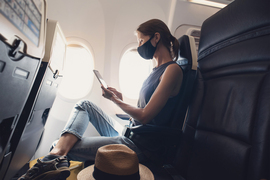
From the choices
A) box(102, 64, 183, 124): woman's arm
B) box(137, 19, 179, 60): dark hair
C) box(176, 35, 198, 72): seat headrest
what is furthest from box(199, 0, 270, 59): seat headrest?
box(137, 19, 179, 60): dark hair

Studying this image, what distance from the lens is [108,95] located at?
4.71 feet

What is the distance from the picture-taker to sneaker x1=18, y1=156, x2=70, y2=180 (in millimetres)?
906

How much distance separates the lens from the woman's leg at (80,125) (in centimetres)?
115

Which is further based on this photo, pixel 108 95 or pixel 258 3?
pixel 108 95

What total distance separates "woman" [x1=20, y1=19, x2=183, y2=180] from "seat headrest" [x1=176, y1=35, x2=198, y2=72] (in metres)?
0.08

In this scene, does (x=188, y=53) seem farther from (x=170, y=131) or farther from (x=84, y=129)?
(x=84, y=129)

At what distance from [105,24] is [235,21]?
75.9 inches

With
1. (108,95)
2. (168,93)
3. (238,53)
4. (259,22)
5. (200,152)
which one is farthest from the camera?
(108,95)

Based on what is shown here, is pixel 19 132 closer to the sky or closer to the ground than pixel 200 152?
closer to the ground

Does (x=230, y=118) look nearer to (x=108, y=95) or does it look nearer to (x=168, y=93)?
(x=168, y=93)

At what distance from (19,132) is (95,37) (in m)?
1.74

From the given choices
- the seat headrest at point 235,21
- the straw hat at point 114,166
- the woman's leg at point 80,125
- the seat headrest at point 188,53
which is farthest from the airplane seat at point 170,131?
the woman's leg at point 80,125

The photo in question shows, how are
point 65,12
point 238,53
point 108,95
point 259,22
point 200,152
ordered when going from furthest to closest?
point 65,12, point 108,95, point 200,152, point 238,53, point 259,22

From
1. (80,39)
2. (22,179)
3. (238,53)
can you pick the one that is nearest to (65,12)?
(80,39)
